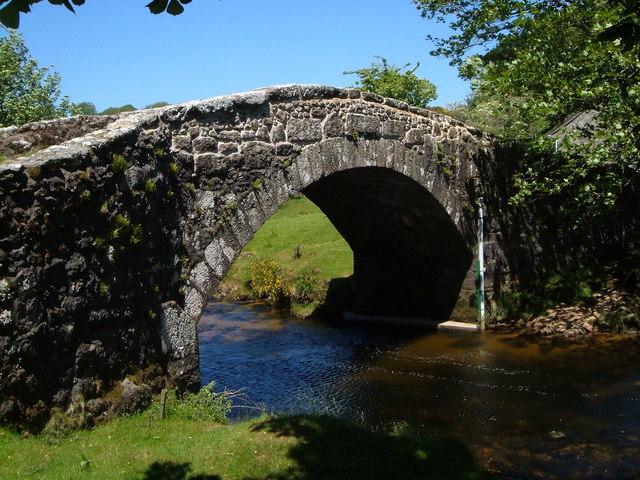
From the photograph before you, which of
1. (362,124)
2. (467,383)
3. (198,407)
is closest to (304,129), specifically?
(362,124)

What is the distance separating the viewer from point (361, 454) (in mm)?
5434

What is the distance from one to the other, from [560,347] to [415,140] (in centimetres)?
436

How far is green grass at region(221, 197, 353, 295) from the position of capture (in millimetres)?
16406

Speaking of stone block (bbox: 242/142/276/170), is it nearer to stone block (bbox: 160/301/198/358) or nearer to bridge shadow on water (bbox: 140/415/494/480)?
stone block (bbox: 160/301/198/358)

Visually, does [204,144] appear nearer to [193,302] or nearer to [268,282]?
[193,302]

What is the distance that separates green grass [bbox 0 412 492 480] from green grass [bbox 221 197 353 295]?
32.3ft

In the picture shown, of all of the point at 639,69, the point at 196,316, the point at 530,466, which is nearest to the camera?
the point at 530,466

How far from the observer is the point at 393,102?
10.6 metres

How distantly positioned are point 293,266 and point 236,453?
1143cm

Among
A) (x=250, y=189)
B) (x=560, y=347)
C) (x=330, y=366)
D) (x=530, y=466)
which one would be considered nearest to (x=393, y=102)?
(x=250, y=189)

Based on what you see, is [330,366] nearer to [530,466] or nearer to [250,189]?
[250,189]

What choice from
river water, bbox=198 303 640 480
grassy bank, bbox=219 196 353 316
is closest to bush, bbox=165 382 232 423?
river water, bbox=198 303 640 480

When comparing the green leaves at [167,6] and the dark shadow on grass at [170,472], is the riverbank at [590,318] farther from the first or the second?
the green leaves at [167,6]

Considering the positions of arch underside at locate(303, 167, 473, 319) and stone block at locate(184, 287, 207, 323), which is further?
arch underside at locate(303, 167, 473, 319)
